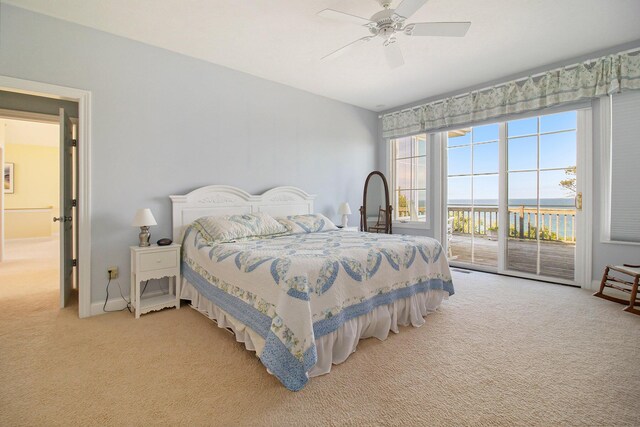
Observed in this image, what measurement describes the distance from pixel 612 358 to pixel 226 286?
2.69 meters

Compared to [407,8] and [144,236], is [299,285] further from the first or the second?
[407,8]

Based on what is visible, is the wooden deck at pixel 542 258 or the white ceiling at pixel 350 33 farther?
the wooden deck at pixel 542 258

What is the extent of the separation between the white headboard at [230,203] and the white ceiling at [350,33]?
4.95 ft

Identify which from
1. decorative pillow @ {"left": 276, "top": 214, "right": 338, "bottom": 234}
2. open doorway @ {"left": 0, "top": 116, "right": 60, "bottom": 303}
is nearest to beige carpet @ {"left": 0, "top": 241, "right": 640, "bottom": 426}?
decorative pillow @ {"left": 276, "top": 214, "right": 338, "bottom": 234}

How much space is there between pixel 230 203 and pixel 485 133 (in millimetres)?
3714

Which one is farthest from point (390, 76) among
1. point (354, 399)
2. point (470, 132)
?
point (354, 399)

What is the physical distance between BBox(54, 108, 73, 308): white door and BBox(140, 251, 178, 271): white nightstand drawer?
0.88 metres

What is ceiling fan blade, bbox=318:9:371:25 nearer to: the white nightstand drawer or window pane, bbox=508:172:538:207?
the white nightstand drawer

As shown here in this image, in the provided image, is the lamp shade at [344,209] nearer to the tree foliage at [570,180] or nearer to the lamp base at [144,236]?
the lamp base at [144,236]

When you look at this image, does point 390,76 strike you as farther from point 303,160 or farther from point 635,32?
point 635,32

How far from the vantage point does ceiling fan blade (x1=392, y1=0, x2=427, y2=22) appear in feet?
6.60

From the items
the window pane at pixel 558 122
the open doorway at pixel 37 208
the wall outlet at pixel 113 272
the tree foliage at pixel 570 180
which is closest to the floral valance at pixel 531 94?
the window pane at pixel 558 122

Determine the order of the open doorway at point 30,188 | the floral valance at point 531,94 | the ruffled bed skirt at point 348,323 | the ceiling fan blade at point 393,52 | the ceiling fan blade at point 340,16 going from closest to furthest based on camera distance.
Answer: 1. the ruffled bed skirt at point 348,323
2. the ceiling fan blade at point 340,16
3. the ceiling fan blade at point 393,52
4. the floral valance at point 531,94
5. the open doorway at point 30,188

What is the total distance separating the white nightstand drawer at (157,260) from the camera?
2682mm
